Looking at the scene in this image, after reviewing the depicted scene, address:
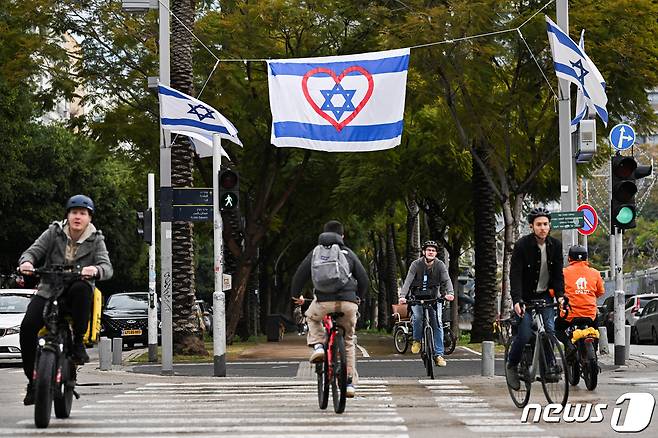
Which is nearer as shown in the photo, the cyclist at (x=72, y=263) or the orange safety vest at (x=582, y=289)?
the cyclist at (x=72, y=263)

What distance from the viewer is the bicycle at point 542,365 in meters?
11.9

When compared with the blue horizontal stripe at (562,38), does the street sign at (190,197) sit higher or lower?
lower

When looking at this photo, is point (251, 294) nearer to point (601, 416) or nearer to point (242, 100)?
point (242, 100)

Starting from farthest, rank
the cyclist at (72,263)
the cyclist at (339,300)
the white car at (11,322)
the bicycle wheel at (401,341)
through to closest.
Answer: the bicycle wheel at (401,341) → the white car at (11,322) → the cyclist at (339,300) → the cyclist at (72,263)

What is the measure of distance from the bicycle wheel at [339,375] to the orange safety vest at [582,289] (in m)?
4.11

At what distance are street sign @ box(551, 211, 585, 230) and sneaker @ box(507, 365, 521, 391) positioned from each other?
29.4ft

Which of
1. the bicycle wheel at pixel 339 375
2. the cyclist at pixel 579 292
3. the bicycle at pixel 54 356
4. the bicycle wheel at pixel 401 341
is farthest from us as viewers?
the bicycle wheel at pixel 401 341

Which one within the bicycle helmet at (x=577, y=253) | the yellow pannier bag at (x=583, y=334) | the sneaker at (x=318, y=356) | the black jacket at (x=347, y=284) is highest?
the bicycle helmet at (x=577, y=253)

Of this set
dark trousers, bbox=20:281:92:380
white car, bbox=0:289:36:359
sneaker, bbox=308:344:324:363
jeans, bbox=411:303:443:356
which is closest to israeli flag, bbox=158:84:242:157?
white car, bbox=0:289:36:359

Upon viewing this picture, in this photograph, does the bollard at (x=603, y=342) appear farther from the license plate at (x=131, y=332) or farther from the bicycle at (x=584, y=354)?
the license plate at (x=131, y=332)

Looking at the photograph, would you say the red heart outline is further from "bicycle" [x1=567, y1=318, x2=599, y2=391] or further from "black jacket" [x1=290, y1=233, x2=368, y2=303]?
"black jacket" [x1=290, y1=233, x2=368, y2=303]

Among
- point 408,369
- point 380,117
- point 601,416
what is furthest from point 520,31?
point 601,416

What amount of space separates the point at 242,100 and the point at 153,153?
3092 mm

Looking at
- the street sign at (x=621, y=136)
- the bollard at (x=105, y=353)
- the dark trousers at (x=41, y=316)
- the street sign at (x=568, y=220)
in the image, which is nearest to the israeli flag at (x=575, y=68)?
the street sign at (x=621, y=136)
